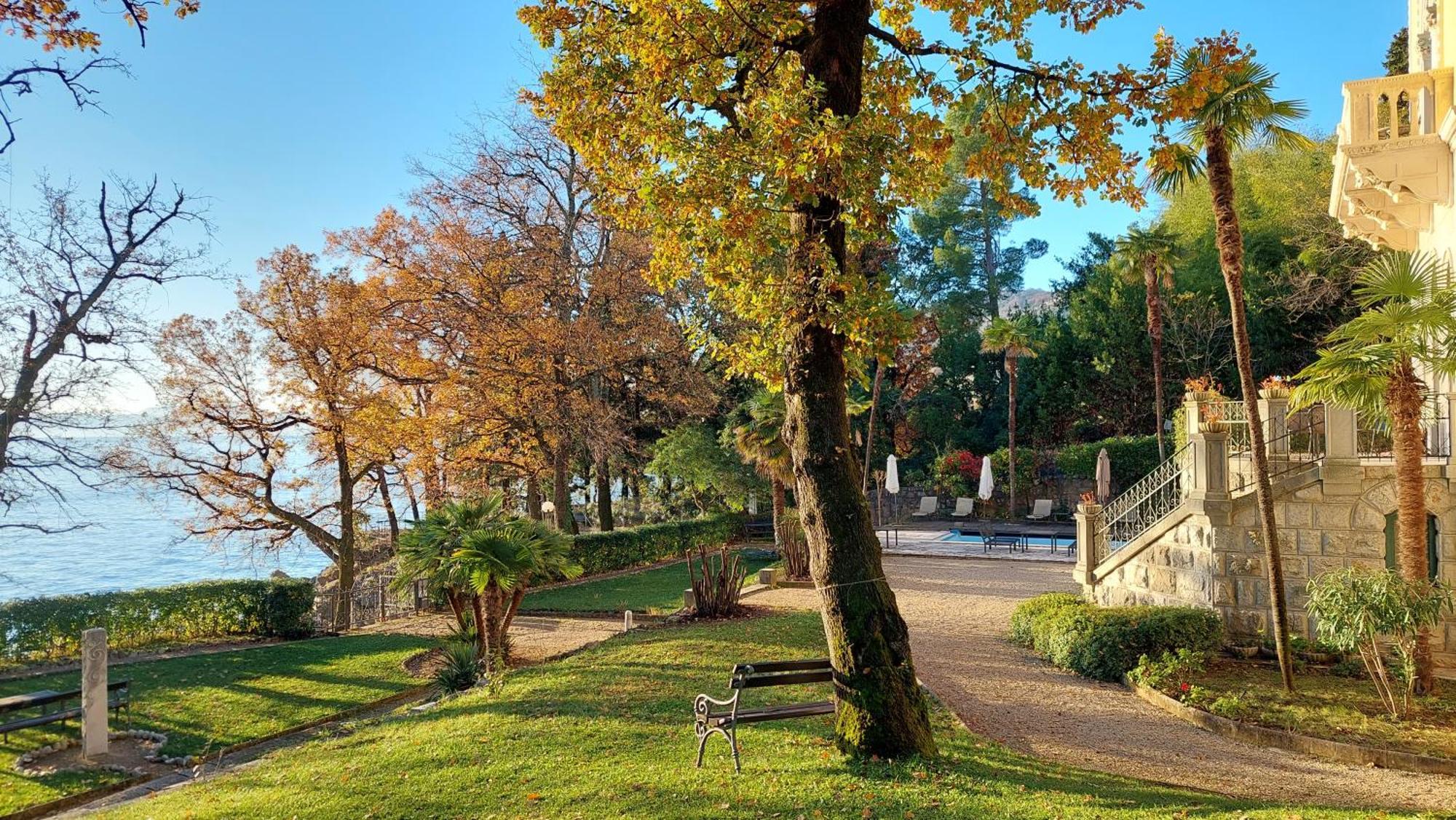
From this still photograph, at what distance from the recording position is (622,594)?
19.6 metres

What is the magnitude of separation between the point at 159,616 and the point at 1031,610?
607 inches

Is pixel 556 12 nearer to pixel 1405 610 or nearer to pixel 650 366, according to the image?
pixel 1405 610

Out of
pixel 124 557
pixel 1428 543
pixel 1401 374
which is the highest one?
pixel 1401 374

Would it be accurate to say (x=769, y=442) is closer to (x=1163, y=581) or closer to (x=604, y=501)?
(x=604, y=501)

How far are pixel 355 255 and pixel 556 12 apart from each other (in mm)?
17511

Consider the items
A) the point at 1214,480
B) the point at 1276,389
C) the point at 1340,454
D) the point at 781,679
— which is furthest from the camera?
the point at 1276,389

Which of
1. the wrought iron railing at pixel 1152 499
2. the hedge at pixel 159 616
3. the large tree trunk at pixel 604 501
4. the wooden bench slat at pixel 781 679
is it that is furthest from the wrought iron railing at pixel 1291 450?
the large tree trunk at pixel 604 501

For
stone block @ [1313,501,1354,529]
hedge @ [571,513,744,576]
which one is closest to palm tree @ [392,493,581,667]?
hedge @ [571,513,744,576]

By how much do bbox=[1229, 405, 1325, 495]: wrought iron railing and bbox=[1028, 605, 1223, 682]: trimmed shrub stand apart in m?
2.01

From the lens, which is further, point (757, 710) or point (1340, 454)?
point (1340, 454)

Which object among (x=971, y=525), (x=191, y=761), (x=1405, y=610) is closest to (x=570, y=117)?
(x=191, y=761)

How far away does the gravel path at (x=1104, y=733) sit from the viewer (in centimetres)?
675

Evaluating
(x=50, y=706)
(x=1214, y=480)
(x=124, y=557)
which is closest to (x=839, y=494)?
(x=1214, y=480)

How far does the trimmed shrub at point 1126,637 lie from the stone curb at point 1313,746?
1.34 metres
